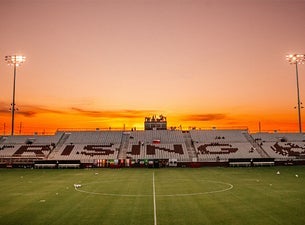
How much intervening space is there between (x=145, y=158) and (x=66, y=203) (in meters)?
39.3

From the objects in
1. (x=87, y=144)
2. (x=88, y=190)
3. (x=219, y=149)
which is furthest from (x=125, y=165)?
(x=88, y=190)

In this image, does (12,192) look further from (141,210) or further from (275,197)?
(275,197)

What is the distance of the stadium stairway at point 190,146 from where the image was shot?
63.2 m

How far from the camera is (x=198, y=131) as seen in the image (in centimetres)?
7562

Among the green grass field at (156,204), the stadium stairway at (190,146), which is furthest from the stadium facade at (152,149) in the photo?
the green grass field at (156,204)

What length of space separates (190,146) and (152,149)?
8.27 meters

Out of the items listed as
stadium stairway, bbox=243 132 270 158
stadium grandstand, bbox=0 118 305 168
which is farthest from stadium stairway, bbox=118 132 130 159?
stadium stairway, bbox=243 132 270 158

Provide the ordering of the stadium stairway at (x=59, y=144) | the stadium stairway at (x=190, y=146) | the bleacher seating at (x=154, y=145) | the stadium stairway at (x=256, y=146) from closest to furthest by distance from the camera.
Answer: the stadium stairway at (x=256, y=146) → the bleacher seating at (x=154, y=145) → the stadium stairway at (x=190, y=146) → the stadium stairway at (x=59, y=144)

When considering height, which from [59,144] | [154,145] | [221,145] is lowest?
[221,145]

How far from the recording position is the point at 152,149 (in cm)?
6669

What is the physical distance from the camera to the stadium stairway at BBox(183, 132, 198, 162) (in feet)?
208

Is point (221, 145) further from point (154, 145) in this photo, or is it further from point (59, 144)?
point (59, 144)

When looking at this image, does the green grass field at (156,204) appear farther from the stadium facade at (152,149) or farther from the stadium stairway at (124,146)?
the stadium stairway at (124,146)

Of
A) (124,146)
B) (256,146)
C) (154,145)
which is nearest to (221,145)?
(256,146)
